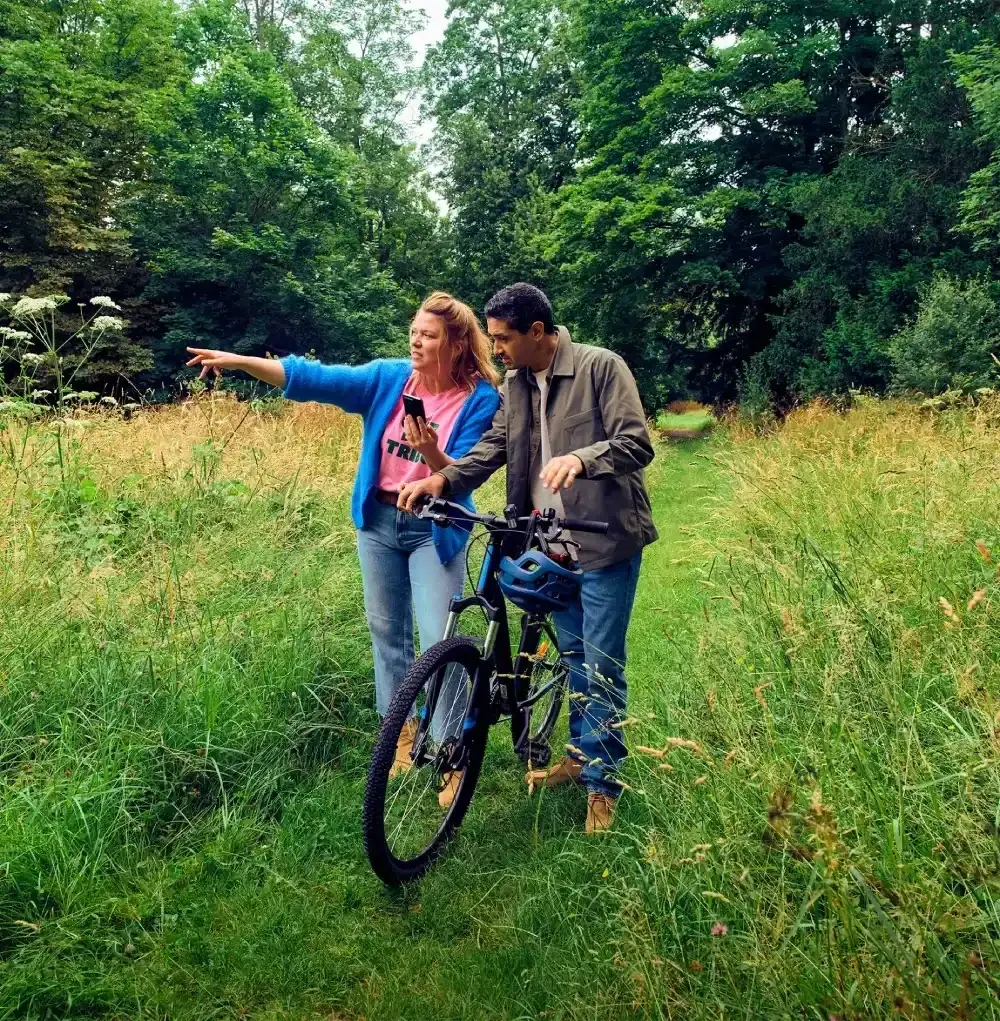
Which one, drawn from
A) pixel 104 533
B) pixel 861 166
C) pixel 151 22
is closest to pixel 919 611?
pixel 104 533

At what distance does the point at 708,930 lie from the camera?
6.64 feet

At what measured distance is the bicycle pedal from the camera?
351 centimetres

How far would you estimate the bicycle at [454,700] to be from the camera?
8.68 ft

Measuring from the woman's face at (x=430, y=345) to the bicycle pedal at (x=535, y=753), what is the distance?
1.68 m

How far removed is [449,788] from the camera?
3.12m

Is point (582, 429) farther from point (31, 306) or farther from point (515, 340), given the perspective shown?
point (31, 306)

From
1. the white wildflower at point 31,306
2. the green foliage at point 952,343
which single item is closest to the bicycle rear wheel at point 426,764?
the white wildflower at point 31,306

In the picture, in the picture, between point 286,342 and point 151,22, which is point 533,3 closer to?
point 151,22

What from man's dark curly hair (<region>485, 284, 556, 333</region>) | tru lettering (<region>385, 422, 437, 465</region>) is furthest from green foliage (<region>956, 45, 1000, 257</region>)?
tru lettering (<region>385, 422, 437, 465</region>)

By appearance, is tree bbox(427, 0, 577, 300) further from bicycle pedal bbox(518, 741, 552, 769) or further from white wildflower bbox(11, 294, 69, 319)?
bicycle pedal bbox(518, 741, 552, 769)

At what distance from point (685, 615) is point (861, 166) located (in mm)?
17993

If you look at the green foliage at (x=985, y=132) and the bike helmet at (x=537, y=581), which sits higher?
the green foliage at (x=985, y=132)

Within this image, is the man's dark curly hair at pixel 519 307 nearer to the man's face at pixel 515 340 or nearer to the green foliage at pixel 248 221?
the man's face at pixel 515 340

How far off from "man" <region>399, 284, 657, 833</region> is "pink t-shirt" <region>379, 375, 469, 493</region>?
0.26 metres
